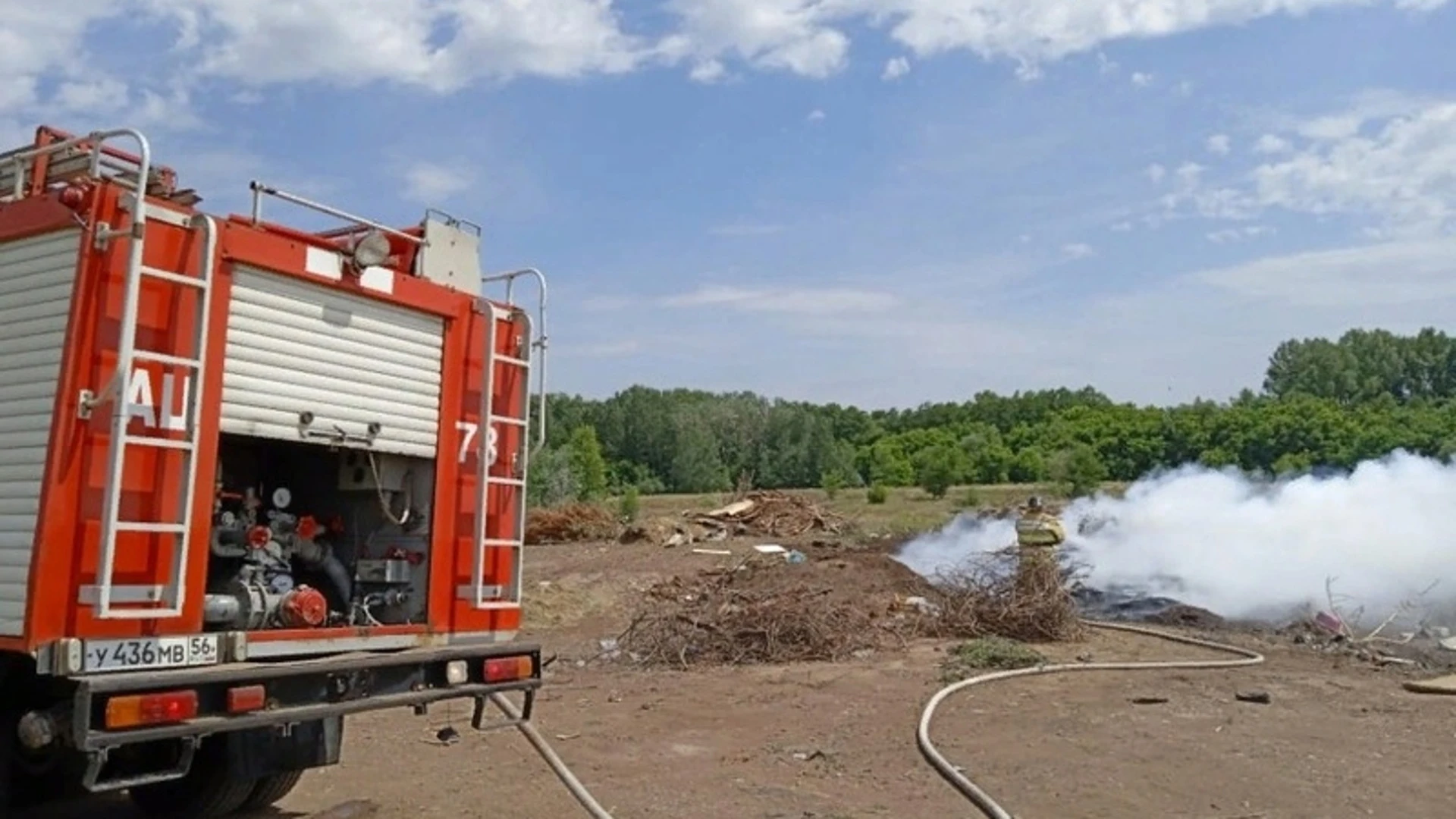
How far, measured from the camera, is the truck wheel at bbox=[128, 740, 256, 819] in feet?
23.3

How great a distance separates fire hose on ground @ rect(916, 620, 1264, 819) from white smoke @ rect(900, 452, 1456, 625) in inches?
149

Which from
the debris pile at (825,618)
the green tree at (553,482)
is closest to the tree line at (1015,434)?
the green tree at (553,482)

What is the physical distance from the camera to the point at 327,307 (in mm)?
6609

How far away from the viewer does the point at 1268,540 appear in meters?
23.2

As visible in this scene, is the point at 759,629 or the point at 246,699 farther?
the point at 759,629

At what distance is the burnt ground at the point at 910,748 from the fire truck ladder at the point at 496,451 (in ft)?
4.53

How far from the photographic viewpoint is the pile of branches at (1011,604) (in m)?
15.3

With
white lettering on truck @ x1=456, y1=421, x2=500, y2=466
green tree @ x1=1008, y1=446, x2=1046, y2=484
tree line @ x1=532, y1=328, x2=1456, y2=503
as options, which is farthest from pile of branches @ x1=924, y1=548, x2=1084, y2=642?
green tree @ x1=1008, y1=446, x2=1046, y2=484

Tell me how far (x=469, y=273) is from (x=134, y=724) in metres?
3.26

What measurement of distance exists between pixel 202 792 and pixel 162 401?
106 inches

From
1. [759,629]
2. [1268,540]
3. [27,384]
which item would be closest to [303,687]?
[27,384]

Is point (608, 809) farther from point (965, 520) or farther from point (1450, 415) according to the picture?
point (1450, 415)

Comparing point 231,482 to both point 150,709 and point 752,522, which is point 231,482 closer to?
point 150,709

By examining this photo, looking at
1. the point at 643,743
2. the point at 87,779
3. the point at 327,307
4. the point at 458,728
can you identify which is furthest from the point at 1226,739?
the point at 87,779
